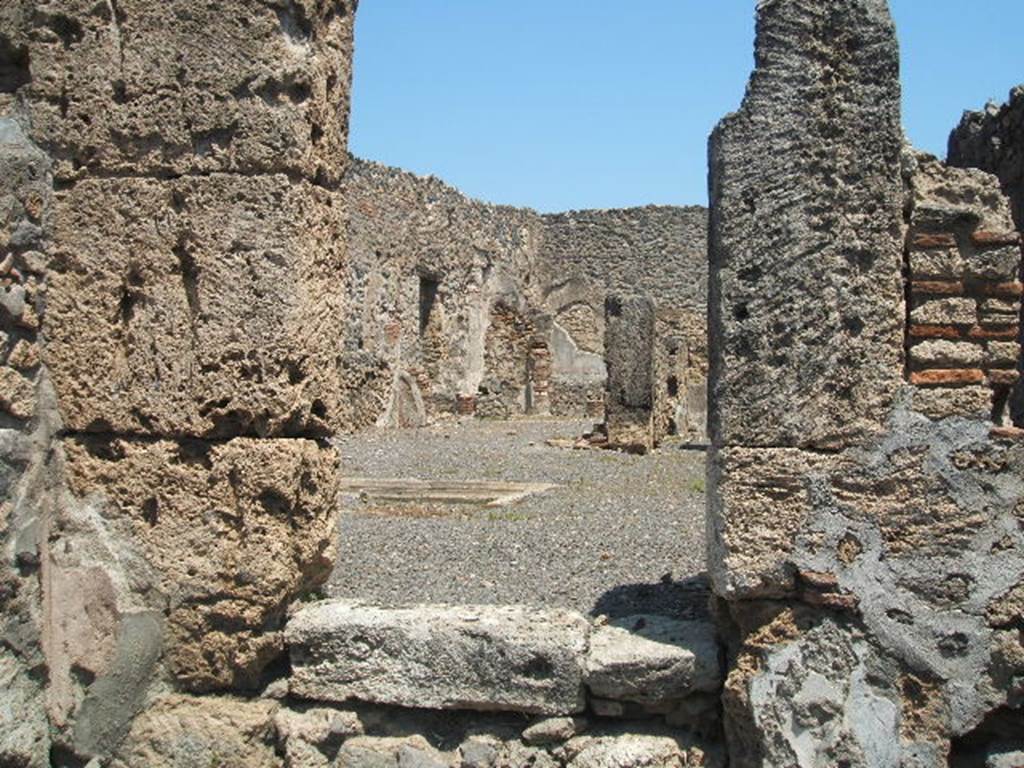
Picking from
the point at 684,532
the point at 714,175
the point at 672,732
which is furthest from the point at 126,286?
the point at 684,532

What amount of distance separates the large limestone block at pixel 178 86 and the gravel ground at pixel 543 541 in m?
1.82

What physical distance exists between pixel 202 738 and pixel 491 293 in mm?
21939

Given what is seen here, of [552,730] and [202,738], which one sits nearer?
[552,730]

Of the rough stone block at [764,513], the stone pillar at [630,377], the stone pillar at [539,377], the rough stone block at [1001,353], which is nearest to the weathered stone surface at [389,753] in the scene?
the rough stone block at [764,513]

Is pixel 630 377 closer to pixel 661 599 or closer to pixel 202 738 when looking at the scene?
pixel 661 599

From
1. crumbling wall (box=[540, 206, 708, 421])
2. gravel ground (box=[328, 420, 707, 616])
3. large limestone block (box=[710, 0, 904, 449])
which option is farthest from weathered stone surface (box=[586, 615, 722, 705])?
crumbling wall (box=[540, 206, 708, 421])

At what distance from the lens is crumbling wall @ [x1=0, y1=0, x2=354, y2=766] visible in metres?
3.92

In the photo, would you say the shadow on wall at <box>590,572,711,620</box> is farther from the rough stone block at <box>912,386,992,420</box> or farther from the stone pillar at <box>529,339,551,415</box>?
the stone pillar at <box>529,339,551,415</box>

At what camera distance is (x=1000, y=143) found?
26.6 feet

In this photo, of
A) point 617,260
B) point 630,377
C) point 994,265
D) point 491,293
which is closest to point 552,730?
point 994,265

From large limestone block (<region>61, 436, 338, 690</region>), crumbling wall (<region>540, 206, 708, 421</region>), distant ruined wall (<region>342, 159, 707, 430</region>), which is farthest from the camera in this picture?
crumbling wall (<region>540, 206, 708, 421</region>)

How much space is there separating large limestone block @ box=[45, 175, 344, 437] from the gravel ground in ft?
3.87

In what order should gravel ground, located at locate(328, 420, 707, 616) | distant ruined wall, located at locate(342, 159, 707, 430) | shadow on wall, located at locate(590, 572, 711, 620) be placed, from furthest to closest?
distant ruined wall, located at locate(342, 159, 707, 430) < gravel ground, located at locate(328, 420, 707, 616) < shadow on wall, located at locate(590, 572, 711, 620)

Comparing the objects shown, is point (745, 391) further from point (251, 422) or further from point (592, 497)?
point (592, 497)
